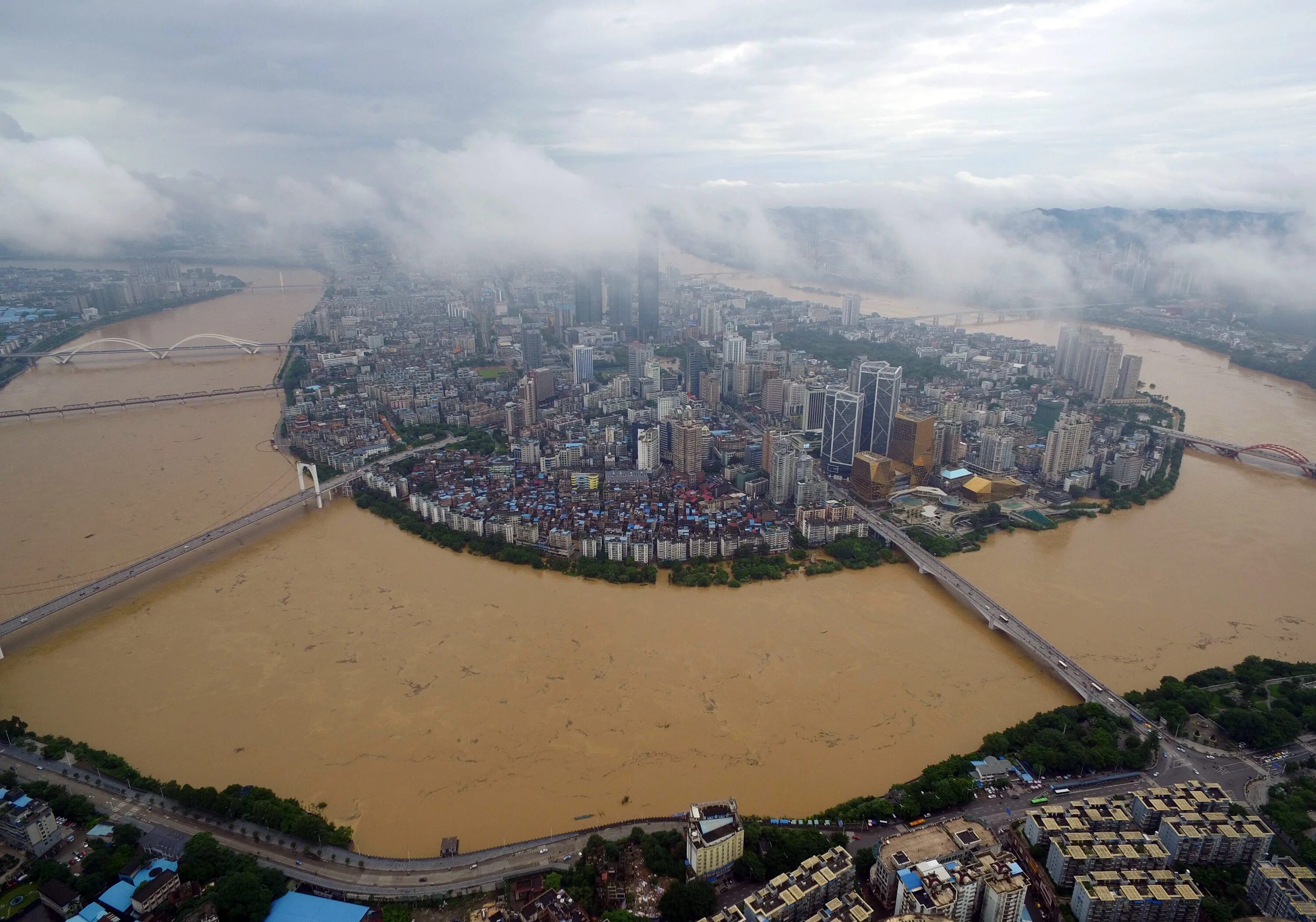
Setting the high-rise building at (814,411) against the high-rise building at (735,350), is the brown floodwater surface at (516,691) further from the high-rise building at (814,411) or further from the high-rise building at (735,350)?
the high-rise building at (735,350)

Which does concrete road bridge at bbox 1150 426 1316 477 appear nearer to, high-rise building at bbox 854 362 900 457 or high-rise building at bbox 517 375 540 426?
high-rise building at bbox 854 362 900 457

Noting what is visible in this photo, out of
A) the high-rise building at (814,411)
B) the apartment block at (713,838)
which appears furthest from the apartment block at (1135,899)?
the high-rise building at (814,411)

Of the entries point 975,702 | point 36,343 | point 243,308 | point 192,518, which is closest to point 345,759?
point 975,702

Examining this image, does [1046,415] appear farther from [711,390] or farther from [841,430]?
[711,390]

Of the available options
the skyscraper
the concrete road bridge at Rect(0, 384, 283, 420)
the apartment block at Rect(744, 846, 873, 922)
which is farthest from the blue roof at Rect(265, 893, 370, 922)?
the concrete road bridge at Rect(0, 384, 283, 420)

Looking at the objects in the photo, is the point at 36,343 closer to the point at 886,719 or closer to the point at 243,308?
the point at 243,308

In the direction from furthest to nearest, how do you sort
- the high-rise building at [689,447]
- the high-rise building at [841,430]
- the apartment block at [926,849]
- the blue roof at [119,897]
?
the high-rise building at [689,447], the high-rise building at [841,430], the apartment block at [926,849], the blue roof at [119,897]
